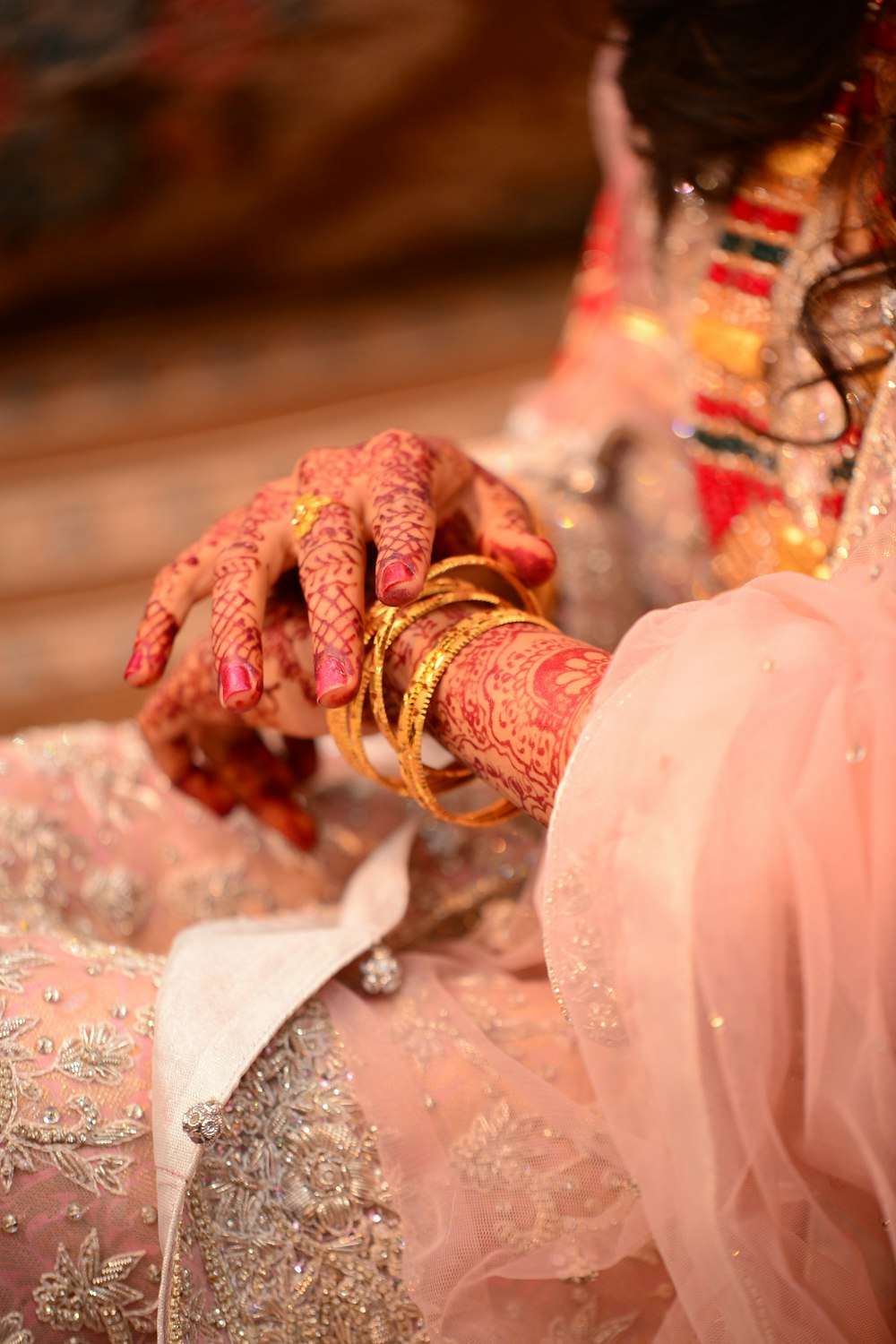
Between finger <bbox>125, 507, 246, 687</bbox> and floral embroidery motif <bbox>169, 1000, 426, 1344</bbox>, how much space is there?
223 mm

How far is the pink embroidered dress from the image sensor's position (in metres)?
0.40

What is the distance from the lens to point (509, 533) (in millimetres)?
630

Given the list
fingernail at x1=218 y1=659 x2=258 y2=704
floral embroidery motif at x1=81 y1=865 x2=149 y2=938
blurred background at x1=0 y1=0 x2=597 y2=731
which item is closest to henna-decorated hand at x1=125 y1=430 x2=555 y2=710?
fingernail at x1=218 y1=659 x2=258 y2=704

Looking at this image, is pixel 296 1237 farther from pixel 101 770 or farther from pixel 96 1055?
pixel 101 770

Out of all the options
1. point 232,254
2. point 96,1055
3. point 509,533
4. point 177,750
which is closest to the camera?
point 96,1055

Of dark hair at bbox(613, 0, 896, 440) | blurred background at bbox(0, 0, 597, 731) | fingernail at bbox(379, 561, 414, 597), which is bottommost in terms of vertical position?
blurred background at bbox(0, 0, 597, 731)

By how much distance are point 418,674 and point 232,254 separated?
198 centimetres

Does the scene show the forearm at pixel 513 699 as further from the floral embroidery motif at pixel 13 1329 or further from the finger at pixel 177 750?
the floral embroidery motif at pixel 13 1329

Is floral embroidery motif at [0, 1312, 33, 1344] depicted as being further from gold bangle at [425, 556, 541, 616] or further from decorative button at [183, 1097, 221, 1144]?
gold bangle at [425, 556, 541, 616]

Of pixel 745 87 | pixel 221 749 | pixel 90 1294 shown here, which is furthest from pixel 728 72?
pixel 90 1294

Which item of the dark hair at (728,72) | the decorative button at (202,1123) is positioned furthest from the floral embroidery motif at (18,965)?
the dark hair at (728,72)

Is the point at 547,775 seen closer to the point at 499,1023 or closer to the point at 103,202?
the point at 499,1023

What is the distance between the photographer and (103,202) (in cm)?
211

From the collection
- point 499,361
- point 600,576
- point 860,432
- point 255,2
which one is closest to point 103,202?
point 255,2
